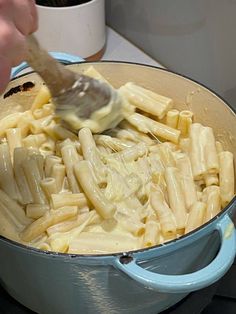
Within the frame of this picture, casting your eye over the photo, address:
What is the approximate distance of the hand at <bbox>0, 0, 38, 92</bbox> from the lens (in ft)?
1.93

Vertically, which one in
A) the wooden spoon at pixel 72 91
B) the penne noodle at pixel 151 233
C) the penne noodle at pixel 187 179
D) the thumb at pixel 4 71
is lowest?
the penne noodle at pixel 187 179

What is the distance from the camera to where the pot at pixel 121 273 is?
2.13 feet

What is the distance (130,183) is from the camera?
851 mm

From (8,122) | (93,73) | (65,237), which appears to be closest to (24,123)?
(8,122)

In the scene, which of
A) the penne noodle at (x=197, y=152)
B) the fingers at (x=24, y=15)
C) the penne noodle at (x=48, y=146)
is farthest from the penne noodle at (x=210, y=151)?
the fingers at (x=24, y=15)

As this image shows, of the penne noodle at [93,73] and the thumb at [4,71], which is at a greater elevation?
the thumb at [4,71]

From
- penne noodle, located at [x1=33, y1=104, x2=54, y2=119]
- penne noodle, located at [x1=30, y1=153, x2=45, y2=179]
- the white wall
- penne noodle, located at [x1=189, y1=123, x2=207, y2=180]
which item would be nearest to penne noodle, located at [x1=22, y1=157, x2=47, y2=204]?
penne noodle, located at [x1=30, y1=153, x2=45, y2=179]

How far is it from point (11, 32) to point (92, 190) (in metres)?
0.28

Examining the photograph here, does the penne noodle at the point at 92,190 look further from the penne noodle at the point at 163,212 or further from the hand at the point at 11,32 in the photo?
the hand at the point at 11,32

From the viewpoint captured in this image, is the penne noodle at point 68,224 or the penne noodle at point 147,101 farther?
the penne noodle at point 147,101

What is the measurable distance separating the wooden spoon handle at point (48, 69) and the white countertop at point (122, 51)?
382 millimetres

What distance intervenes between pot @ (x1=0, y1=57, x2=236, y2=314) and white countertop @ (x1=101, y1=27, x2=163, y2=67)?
0.36m

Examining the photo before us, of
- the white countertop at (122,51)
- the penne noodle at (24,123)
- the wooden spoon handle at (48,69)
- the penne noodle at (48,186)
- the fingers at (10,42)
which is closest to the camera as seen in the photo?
the fingers at (10,42)

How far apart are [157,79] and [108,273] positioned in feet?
1.27
